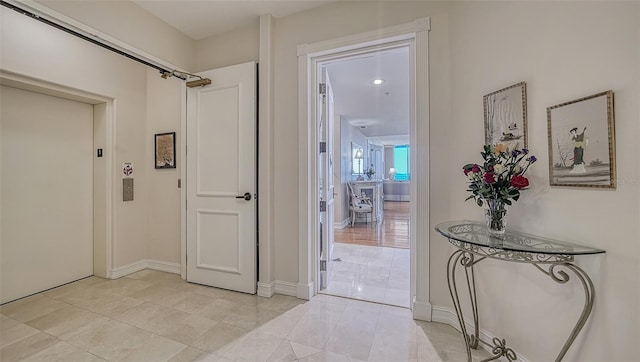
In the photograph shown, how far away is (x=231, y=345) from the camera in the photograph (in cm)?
173

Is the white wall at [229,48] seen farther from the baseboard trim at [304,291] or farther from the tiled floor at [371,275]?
the tiled floor at [371,275]

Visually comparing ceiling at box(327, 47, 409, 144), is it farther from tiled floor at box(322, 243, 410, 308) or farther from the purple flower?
tiled floor at box(322, 243, 410, 308)

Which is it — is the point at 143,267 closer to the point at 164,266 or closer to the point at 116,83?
the point at 164,266

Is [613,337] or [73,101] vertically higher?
[73,101]

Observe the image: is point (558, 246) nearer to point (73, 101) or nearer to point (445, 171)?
point (445, 171)

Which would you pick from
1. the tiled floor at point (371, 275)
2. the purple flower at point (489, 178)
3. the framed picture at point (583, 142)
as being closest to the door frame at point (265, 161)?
the tiled floor at point (371, 275)

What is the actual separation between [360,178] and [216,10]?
5879 millimetres

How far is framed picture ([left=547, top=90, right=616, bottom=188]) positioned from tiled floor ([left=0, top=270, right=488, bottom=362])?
1.23 m

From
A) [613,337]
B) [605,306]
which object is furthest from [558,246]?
[613,337]

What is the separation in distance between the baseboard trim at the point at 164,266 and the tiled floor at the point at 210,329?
549 millimetres

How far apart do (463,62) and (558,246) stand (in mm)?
1337

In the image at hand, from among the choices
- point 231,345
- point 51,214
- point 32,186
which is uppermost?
point 32,186

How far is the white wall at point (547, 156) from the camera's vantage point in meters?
1.04

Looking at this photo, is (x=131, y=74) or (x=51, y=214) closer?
(x=51, y=214)
